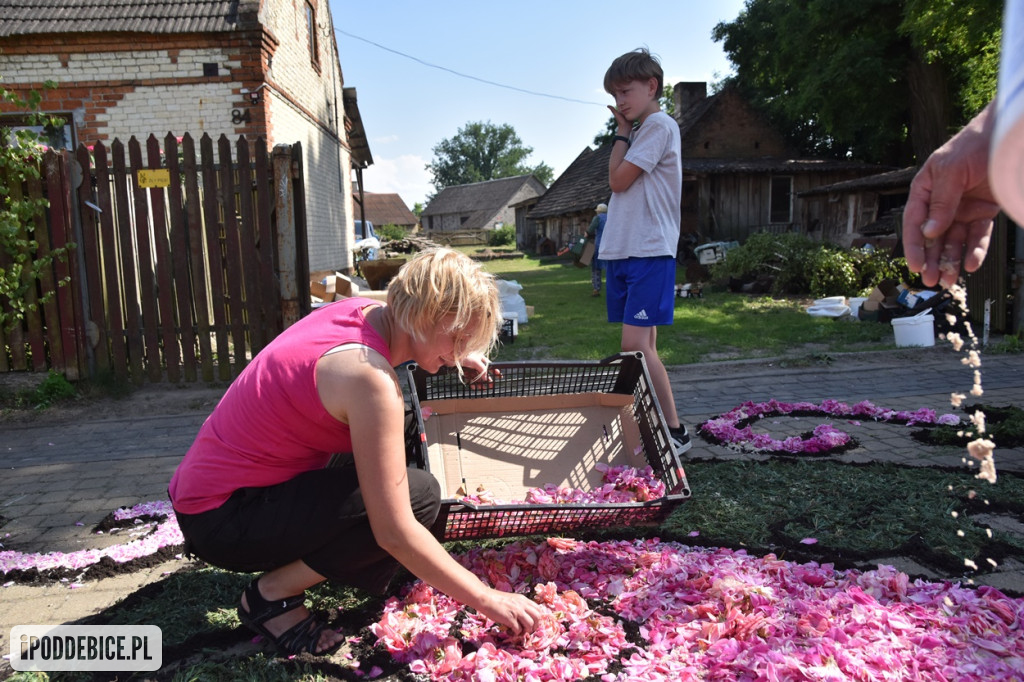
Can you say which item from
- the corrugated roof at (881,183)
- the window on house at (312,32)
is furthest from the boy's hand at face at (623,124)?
the corrugated roof at (881,183)

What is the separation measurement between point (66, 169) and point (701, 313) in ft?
27.2

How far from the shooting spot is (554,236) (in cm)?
3628

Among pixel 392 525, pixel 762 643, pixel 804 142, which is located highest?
pixel 804 142

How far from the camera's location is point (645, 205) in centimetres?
402

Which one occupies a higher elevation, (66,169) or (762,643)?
(66,169)

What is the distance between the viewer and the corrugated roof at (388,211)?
78812 mm

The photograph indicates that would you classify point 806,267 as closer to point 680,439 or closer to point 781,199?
point 680,439

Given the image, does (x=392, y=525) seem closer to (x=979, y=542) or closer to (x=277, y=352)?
(x=277, y=352)

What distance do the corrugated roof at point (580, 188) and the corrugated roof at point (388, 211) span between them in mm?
41183

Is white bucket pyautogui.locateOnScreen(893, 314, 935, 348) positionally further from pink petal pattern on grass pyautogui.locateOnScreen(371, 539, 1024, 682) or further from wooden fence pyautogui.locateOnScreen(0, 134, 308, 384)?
wooden fence pyautogui.locateOnScreen(0, 134, 308, 384)

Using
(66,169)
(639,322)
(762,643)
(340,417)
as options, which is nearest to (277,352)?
(340,417)

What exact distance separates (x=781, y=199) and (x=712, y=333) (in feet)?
64.1

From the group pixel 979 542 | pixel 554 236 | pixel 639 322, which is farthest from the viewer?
pixel 554 236

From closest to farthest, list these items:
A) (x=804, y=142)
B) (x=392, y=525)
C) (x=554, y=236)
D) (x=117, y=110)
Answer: (x=392, y=525) → (x=117, y=110) → (x=804, y=142) → (x=554, y=236)
